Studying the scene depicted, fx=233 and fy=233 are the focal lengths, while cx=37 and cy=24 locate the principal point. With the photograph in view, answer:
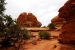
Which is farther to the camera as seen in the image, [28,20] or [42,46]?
[28,20]

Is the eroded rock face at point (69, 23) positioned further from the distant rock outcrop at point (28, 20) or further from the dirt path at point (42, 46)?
the distant rock outcrop at point (28, 20)

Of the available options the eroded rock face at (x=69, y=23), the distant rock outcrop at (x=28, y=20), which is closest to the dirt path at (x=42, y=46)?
the eroded rock face at (x=69, y=23)

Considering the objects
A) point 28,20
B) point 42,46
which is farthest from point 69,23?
point 28,20

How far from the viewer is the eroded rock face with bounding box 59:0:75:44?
15.2m

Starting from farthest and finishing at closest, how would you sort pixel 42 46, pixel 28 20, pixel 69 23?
pixel 28 20 < pixel 42 46 < pixel 69 23

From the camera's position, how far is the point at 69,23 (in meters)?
15.6

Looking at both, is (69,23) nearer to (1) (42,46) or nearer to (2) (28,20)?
(1) (42,46)

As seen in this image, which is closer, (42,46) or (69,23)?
(69,23)

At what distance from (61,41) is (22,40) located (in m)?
16.0

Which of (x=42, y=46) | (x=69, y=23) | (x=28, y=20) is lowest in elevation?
(x=42, y=46)

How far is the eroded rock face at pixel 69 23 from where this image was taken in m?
15.2

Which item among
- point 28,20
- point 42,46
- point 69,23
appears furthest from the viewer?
point 28,20

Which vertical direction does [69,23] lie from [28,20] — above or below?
below

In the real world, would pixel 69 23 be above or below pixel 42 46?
above
